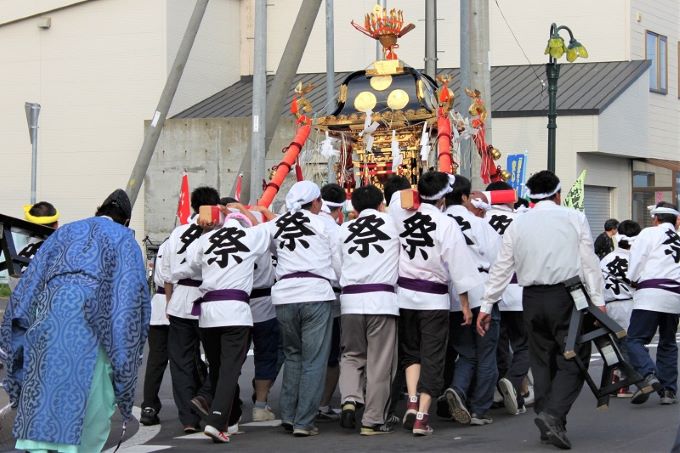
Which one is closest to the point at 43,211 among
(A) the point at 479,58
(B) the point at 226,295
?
(B) the point at 226,295

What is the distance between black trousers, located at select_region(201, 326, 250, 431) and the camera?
31.5ft

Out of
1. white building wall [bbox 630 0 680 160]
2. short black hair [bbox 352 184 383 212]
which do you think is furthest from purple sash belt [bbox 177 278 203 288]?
white building wall [bbox 630 0 680 160]

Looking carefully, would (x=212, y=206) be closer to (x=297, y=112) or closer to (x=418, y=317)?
(x=418, y=317)

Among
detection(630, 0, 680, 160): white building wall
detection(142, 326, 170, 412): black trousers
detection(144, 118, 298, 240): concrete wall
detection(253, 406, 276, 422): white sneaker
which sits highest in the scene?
detection(630, 0, 680, 160): white building wall

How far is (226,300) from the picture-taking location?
9703 mm

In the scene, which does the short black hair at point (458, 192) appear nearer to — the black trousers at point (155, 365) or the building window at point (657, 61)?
the black trousers at point (155, 365)

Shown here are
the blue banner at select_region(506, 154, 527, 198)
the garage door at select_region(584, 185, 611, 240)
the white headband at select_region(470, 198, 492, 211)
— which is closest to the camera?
the white headband at select_region(470, 198, 492, 211)

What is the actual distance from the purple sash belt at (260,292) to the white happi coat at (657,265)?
3.61 metres

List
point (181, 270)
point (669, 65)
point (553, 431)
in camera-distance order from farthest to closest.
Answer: point (669, 65)
point (181, 270)
point (553, 431)

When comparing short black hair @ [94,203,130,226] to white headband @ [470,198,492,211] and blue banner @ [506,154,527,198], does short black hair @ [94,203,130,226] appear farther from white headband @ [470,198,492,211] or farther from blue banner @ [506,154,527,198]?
blue banner @ [506,154,527,198]

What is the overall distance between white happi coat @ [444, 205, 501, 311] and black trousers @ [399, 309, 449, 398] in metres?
0.51

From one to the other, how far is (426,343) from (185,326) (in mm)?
2085

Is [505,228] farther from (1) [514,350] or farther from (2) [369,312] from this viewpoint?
(2) [369,312]

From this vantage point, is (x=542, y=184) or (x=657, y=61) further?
(x=657, y=61)
